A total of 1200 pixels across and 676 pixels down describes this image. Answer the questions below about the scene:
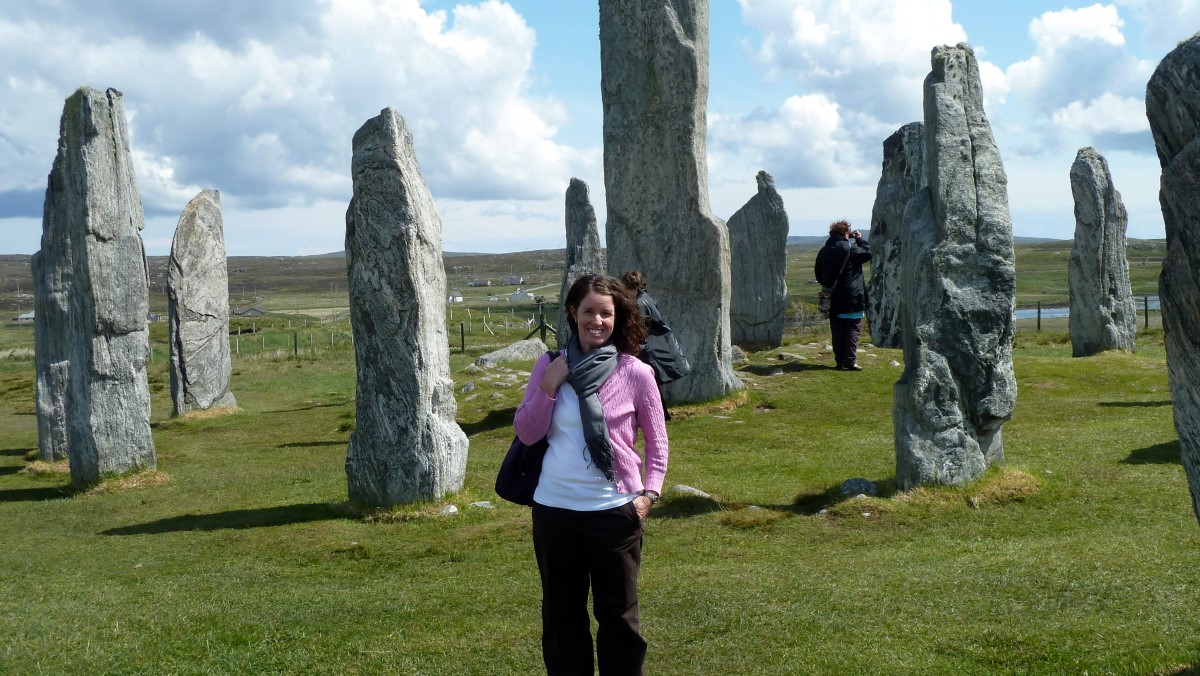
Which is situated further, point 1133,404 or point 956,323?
point 1133,404

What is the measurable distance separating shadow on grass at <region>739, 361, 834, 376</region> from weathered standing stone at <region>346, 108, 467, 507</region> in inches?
333

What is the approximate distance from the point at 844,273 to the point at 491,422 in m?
6.56

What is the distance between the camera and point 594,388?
16.5 feet

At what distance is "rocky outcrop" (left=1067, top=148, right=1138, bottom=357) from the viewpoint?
2100 cm

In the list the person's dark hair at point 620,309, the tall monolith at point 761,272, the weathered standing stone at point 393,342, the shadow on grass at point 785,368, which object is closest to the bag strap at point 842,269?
the shadow on grass at point 785,368

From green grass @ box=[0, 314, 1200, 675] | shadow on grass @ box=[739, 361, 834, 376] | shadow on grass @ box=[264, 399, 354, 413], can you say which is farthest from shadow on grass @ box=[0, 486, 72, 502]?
shadow on grass @ box=[739, 361, 834, 376]

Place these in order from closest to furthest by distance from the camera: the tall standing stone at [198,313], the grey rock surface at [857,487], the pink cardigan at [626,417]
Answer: the pink cardigan at [626,417], the grey rock surface at [857,487], the tall standing stone at [198,313]

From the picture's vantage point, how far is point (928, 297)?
31.6 ft

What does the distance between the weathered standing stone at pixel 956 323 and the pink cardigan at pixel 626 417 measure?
5075 mm

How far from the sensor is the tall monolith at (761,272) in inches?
893

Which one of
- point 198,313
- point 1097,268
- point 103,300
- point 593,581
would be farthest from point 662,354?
point 1097,268

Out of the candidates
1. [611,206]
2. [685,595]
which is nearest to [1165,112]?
[685,595]

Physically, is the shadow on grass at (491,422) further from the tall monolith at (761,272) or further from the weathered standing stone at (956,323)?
the tall monolith at (761,272)

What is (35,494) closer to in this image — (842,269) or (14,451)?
(14,451)
